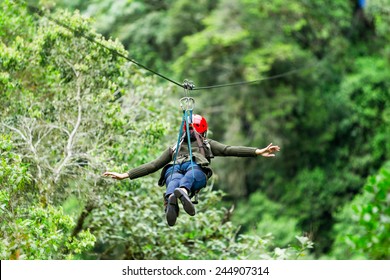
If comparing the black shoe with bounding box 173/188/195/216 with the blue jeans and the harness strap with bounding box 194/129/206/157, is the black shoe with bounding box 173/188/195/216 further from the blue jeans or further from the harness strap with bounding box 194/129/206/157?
the harness strap with bounding box 194/129/206/157

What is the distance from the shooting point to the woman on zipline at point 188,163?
6.65 metres

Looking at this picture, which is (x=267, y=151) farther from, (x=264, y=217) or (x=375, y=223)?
(x=264, y=217)

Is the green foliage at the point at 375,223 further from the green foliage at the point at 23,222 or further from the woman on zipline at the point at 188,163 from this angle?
the green foliage at the point at 23,222

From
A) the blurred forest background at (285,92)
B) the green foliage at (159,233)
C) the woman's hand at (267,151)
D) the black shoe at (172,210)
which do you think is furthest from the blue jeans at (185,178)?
the blurred forest background at (285,92)

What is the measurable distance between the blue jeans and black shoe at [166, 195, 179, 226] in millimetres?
121

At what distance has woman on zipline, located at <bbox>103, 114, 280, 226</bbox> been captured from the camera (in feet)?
21.8

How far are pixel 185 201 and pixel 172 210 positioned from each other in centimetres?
14

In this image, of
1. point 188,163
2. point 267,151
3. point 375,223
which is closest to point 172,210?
point 188,163

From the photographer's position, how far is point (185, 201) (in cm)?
650

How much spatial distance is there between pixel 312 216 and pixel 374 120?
2.72 m

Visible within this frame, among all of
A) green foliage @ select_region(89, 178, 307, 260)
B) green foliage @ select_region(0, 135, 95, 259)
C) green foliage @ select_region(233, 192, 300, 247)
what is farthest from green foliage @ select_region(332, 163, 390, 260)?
green foliage @ select_region(233, 192, 300, 247)

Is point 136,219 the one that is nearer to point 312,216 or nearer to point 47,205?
point 47,205

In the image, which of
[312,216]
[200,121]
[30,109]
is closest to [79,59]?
[30,109]

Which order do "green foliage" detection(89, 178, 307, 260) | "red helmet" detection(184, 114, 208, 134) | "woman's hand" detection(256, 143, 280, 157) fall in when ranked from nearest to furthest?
"woman's hand" detection(256, 143, 280, 157)
"red helmet" detection(184, 114, 208, 134)
"green foliage" detection(89, 178, 307, 260)
